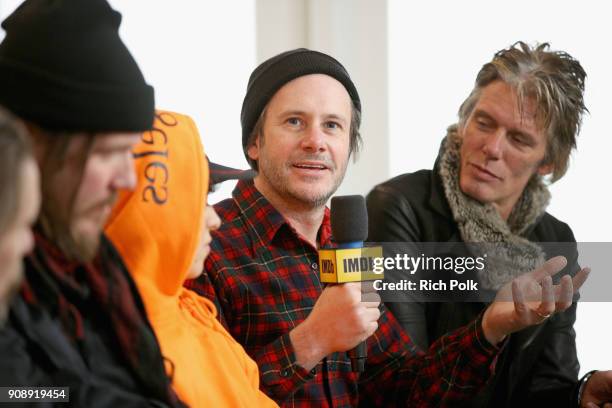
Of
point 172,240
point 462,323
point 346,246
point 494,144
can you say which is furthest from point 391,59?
point 172,240

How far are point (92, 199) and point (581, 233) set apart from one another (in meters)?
2.28

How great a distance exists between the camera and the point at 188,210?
1182 millimetres

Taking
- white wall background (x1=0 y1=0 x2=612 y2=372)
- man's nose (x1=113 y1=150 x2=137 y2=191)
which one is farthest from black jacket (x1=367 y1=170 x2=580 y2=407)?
man's nose (x1=113 y1=150 x2=137 y2=191)

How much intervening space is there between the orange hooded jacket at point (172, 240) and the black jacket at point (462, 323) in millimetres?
874

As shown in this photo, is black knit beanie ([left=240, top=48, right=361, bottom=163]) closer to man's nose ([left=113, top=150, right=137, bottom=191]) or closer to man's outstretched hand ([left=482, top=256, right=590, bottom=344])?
man's outstretched hand ([left=482, top=256, right=590, bottom=344])

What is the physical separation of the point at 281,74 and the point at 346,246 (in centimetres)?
48

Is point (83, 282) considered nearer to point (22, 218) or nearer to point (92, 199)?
point (92, 199)

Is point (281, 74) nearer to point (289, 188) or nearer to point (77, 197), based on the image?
point (289, 188)

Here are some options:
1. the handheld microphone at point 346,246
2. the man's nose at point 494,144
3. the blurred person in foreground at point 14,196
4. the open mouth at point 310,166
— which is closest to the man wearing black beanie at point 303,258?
the open mouth at point 310,166

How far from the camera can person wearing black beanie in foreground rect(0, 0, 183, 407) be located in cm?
92

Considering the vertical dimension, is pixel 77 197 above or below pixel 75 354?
above

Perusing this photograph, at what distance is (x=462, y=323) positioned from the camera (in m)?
2.20

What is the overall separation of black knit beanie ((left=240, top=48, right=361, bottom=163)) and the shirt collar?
0.14m

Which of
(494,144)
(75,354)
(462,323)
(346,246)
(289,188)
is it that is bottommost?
(462,323)
